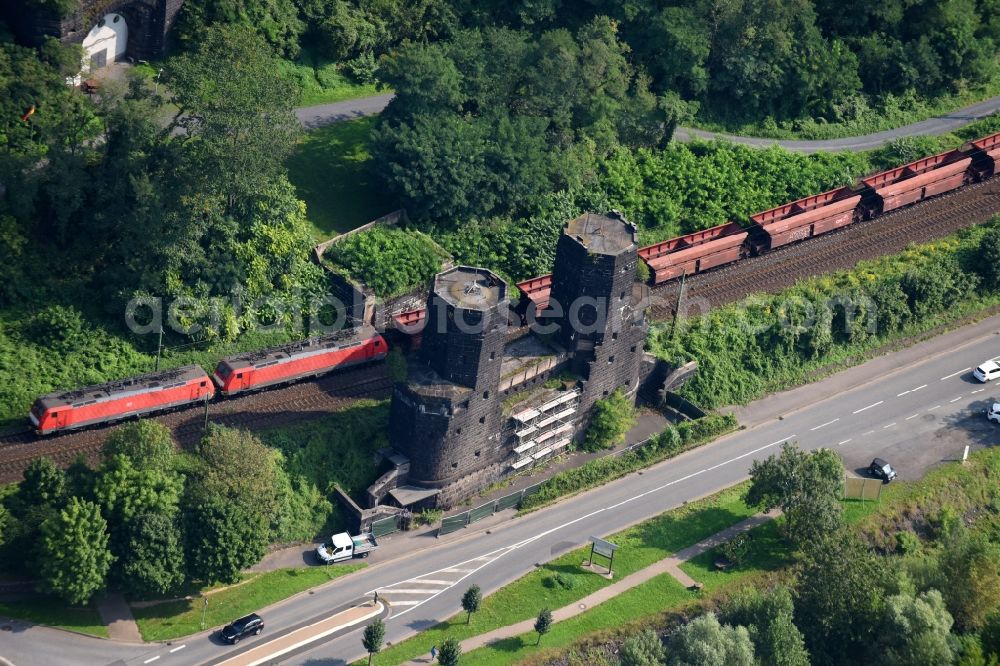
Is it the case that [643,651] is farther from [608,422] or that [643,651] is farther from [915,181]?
[915,181]

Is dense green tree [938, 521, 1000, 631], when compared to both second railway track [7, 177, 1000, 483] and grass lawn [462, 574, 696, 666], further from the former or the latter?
second railway track [7, 177, 1000, 483]

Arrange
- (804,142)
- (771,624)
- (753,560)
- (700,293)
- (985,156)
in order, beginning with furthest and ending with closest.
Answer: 1. (804,142)
2. (985,156)
3. (700,293)
4. (753,560)
5. (771,624)

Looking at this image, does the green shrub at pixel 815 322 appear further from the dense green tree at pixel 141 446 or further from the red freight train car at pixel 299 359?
the dense green tree at pixel 141 446

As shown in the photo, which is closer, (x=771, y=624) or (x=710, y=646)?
(x=710, y=646)

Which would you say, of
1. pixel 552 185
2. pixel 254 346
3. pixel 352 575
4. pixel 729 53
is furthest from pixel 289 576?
pixel 729 53

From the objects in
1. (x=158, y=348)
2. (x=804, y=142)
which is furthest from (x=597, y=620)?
(x=804, y=142)

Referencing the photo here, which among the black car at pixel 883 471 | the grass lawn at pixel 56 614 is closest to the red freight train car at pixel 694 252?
the black car at pixel 883 471

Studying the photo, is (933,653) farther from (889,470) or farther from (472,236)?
(472,236)
